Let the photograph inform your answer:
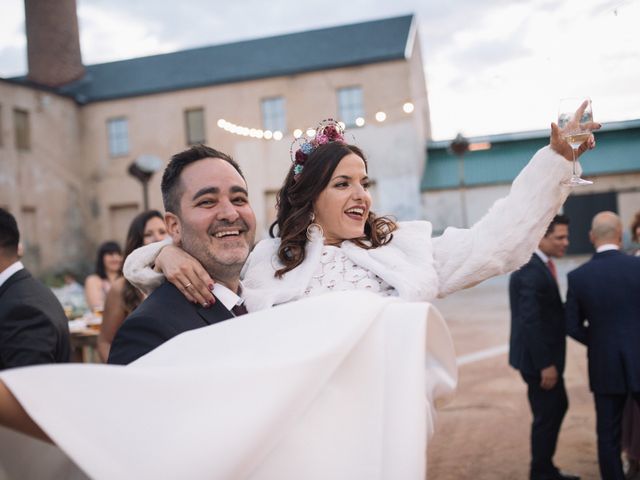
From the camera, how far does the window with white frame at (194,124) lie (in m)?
22.0

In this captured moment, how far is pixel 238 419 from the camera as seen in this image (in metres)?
1.42

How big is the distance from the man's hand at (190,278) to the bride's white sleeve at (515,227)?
1.02m

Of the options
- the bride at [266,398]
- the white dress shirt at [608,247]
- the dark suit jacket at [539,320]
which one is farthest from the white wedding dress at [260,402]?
the white dress shirt at [608,247]

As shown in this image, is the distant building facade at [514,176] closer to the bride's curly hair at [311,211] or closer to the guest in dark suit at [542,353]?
the guest in dark suit at [542,353]

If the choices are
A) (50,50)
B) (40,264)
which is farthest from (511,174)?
(50,50)

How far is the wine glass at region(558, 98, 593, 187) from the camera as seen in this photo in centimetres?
241

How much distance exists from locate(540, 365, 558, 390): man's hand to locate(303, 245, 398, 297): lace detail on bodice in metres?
2.79

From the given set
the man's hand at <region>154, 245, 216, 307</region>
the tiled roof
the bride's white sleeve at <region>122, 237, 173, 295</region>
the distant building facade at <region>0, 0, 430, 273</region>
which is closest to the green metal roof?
the distant building facade at <region>0, 0, 430, 273</region>

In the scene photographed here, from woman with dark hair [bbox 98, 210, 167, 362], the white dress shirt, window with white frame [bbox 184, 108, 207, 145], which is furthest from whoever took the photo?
window with white frame [bbox 184, 108, 207, 145]

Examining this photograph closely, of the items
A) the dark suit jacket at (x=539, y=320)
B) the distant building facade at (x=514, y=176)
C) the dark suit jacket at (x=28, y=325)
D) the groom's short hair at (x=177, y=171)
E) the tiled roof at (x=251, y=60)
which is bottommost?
the dark suit jacket at (x=539, y=320)

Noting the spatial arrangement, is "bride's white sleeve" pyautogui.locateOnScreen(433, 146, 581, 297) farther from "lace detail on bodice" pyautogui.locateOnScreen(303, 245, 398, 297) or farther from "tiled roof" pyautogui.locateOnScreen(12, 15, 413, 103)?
"tiled roof" pyautogui.locateOnScreen(12, 15, 413, 103)

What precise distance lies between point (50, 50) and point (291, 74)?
33.2ft

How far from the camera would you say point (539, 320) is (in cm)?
483

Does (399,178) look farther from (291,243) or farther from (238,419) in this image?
(238,419)
